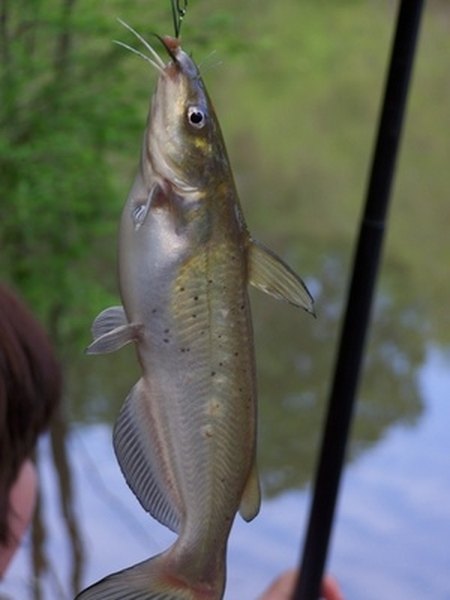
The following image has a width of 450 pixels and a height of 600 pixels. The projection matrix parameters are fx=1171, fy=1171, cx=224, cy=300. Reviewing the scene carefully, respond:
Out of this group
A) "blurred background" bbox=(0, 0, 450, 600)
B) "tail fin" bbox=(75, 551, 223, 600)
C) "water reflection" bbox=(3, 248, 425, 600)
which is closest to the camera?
"tail fin" bbox=(75, 551, 223, 600)

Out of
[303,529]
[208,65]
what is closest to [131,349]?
[303,529]

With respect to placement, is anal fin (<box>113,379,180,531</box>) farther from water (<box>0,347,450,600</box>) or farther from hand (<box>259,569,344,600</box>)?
water (<box>0,347,450,600</box>)

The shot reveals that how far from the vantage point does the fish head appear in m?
0.46

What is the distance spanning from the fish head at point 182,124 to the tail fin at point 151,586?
0.15m

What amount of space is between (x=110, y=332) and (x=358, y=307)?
26.1 inches

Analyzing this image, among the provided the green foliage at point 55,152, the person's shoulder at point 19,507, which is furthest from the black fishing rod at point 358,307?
the green foliage at point 55,152

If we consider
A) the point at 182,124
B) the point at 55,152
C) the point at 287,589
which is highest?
the point at 55,152

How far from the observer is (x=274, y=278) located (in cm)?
45

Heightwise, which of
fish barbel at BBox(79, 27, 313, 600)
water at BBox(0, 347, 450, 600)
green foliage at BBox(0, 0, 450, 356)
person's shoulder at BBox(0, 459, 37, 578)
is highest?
green foliage at BBox(0, 0, 450, 356)

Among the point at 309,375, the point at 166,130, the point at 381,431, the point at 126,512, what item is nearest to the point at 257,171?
the point at 309,375

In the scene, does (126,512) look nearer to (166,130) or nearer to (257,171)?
(166,130)

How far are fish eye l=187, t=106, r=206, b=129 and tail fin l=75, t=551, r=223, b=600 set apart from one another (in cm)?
17

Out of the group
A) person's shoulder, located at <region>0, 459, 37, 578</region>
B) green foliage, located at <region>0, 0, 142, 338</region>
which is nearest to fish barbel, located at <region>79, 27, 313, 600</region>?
person's shoulder, located at <region>0, 459, 37, 578</region>

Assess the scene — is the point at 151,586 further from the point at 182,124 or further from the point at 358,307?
the point at 358,307
